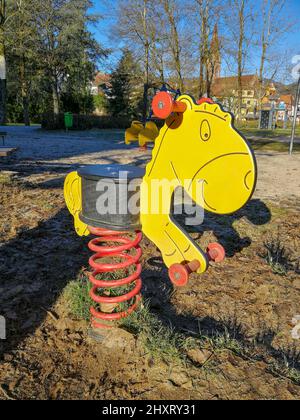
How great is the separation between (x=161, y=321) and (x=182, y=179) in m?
0.94

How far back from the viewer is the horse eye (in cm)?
169

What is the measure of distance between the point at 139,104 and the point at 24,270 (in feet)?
93.0

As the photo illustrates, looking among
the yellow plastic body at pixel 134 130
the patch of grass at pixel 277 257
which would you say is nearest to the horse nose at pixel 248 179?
the yellow plastic body at pixel 134 130

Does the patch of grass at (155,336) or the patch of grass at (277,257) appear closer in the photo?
the patch of grass at (155,336)

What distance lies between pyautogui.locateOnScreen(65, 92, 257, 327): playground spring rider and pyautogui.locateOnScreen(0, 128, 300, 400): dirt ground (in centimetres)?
30

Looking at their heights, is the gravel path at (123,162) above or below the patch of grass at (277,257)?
above

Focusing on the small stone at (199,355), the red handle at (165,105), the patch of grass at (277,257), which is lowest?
the patch of grass at (277,257)

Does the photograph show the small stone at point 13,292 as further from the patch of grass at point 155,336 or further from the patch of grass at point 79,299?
the patch of grass at point 155,336

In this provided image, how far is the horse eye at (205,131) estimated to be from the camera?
1.69 m

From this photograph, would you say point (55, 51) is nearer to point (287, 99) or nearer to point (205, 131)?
point (205, 131)

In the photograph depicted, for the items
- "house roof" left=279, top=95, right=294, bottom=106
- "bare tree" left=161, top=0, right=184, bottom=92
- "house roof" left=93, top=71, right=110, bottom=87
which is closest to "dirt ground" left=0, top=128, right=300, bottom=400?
"bare tree" left=161, top=0, right=184, bottom=92

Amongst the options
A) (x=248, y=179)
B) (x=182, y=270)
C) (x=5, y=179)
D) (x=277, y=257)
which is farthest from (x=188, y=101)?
(x=5, y=179)

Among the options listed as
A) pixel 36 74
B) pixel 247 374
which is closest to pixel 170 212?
pixel 247 374

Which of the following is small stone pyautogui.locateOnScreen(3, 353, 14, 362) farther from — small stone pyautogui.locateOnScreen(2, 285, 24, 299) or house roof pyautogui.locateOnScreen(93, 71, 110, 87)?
house roof pyautogui.locateOnScreen(93, 71, 110, 87)
